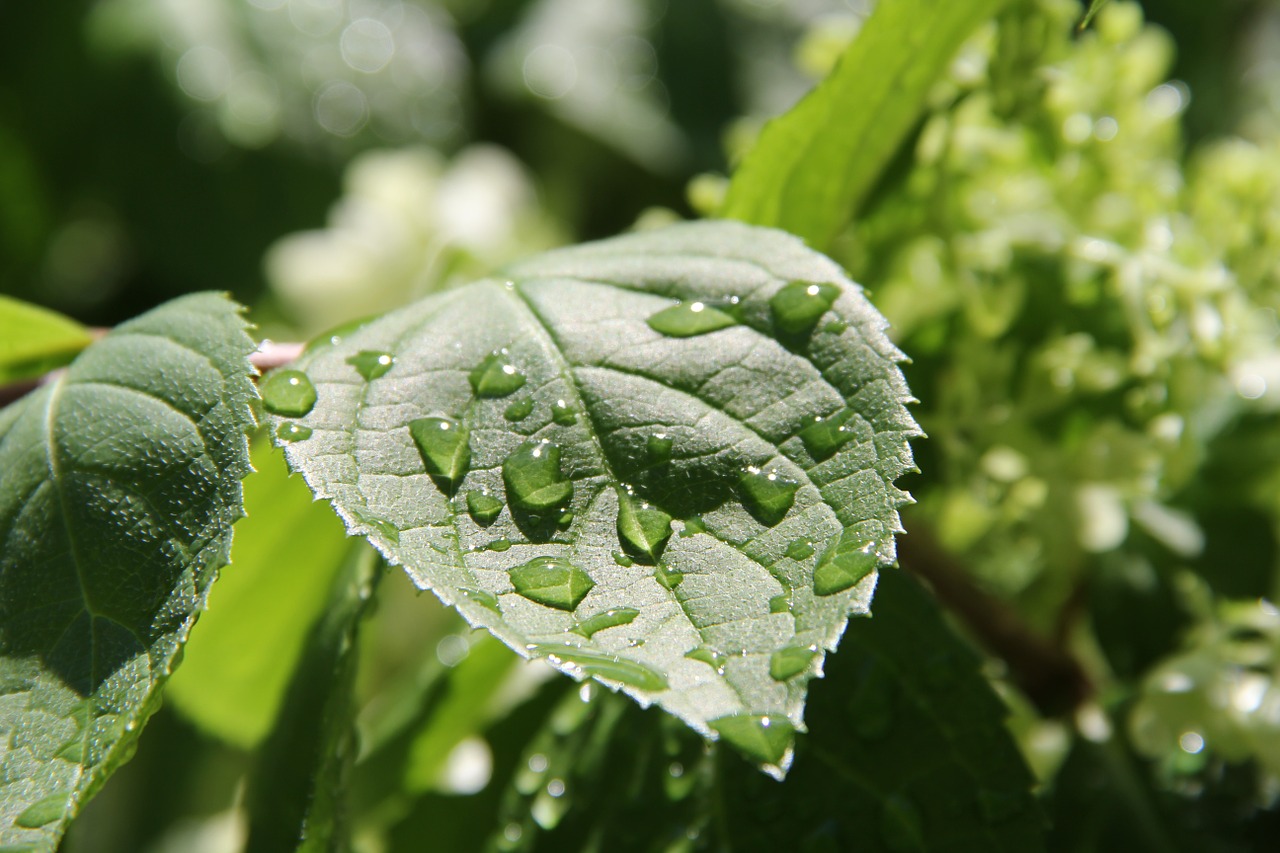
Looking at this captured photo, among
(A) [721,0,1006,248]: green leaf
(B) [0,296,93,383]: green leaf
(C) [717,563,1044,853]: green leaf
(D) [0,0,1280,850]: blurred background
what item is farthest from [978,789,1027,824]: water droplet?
(B) [0,296,93,383]: green leaf

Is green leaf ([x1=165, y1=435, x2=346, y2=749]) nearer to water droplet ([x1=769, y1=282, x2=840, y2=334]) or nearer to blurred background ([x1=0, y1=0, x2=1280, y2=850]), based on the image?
blurred background ([x1=0, y1=0, x2=1280, y2=850])

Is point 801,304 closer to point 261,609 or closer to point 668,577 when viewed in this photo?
point 668,577

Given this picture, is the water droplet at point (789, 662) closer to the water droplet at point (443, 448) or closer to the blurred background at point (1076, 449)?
the water droplet at point (443, 448)

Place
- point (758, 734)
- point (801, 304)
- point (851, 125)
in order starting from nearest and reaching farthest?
point (758, 734) < point (801, 304) < point (851, 125)

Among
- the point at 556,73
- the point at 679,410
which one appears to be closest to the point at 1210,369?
the point at 679,410

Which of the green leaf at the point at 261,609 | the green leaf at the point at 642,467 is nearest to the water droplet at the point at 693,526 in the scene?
the green leaf at the point at 642,467

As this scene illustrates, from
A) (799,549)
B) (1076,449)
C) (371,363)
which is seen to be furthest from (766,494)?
(1076,449)

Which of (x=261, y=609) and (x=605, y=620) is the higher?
(x=605, y=620)
